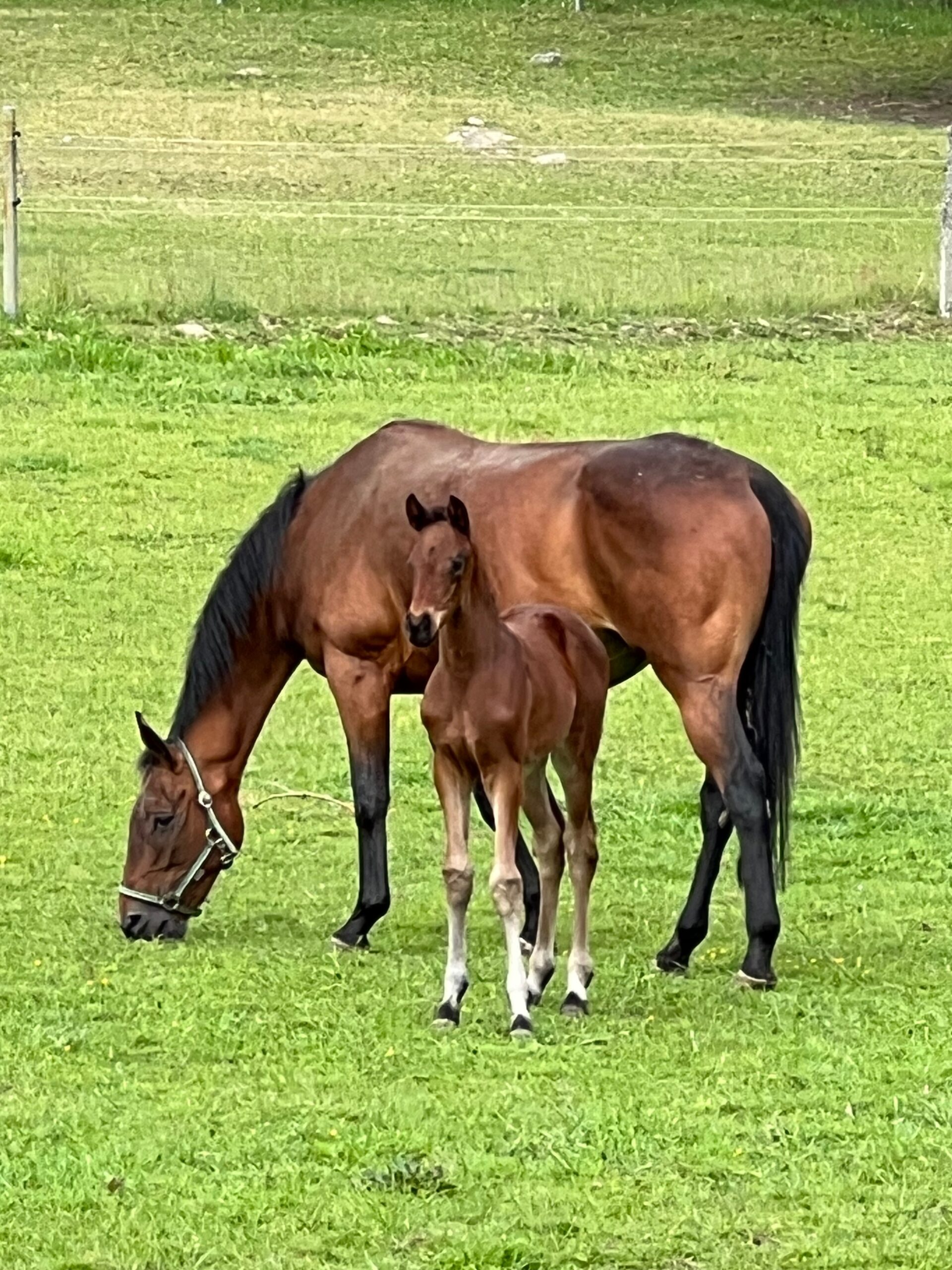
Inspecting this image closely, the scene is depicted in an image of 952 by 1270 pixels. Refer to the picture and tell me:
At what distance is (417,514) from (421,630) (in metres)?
0.33

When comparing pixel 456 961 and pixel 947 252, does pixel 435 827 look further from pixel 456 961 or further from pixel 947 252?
pixel 947 252

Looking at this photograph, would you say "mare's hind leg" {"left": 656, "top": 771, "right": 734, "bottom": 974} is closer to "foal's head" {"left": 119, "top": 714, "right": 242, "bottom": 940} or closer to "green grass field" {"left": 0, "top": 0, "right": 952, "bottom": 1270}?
"green grass field" {"left": 0, "top": 0, "right": 952, "bottom": 1270}

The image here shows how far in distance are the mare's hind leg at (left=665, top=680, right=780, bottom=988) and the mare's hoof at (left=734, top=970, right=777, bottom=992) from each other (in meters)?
0.13

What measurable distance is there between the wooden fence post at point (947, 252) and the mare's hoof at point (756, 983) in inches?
527

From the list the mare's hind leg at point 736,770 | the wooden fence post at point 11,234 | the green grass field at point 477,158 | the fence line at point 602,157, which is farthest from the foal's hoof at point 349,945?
the fence line at point 602,157

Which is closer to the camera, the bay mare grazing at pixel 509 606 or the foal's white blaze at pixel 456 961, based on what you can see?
the foal's white blaze at pixel 456 961

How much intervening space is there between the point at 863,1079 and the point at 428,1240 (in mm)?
1484

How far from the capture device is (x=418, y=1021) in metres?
6.58

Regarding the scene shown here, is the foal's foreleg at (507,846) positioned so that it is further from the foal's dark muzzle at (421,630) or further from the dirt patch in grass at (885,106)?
the dirt patch in grass at (885,106)

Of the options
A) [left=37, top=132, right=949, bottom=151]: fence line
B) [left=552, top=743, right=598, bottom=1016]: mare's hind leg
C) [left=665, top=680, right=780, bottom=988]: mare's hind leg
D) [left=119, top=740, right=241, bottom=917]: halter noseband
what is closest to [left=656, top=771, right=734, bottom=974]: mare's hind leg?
[left=665, top=680, right=780, bottom=988]: mare's hind leg

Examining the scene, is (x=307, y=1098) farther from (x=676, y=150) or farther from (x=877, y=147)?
(x=877, y=147)

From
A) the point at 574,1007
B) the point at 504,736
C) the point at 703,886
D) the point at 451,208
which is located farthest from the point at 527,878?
the point at 451,208

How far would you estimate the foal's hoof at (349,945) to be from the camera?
25.1 feet

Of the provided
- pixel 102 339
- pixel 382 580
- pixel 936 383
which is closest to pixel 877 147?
pixel 936 383
